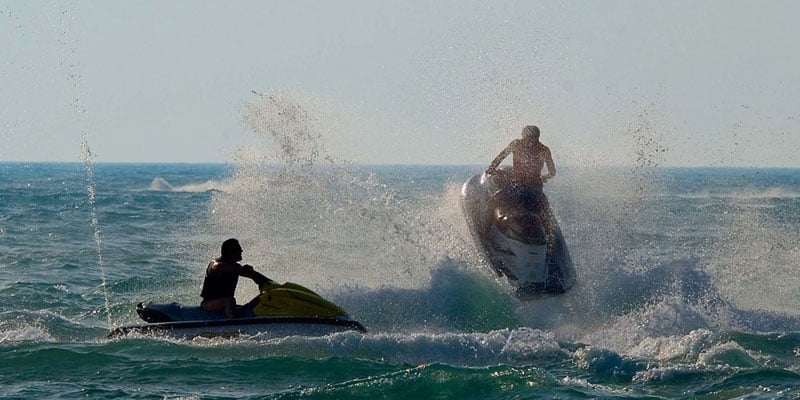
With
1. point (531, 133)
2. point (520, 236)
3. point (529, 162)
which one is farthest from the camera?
point (531, 133)

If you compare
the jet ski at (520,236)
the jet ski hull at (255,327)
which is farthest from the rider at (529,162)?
the jet ski hull at (255,327)

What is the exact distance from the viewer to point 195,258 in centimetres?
2075

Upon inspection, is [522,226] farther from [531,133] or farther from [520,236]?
[531,133]

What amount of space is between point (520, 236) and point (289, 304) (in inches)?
146

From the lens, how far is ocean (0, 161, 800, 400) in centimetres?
982

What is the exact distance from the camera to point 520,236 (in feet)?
45.5

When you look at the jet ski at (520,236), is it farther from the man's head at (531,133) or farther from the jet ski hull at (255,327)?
the jet ski hull at (255,327)

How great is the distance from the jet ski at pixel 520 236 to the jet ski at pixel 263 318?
3031mm

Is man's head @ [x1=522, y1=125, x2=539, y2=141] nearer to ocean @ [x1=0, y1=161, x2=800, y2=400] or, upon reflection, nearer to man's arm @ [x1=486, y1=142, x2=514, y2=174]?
man's arm @ [x1=486, y1=142, x2=514, y2=174]

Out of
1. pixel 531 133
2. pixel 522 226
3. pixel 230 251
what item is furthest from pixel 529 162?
pixel 230 251

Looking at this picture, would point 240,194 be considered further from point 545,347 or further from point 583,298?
point 545,347

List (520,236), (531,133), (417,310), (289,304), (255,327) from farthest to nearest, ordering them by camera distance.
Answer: (531,133) → (520,236) → (417,310) → (289,304) → (255,327)

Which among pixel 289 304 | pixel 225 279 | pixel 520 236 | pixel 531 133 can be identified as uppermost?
pixel 531 133

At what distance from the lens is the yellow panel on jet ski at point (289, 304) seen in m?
11.4
